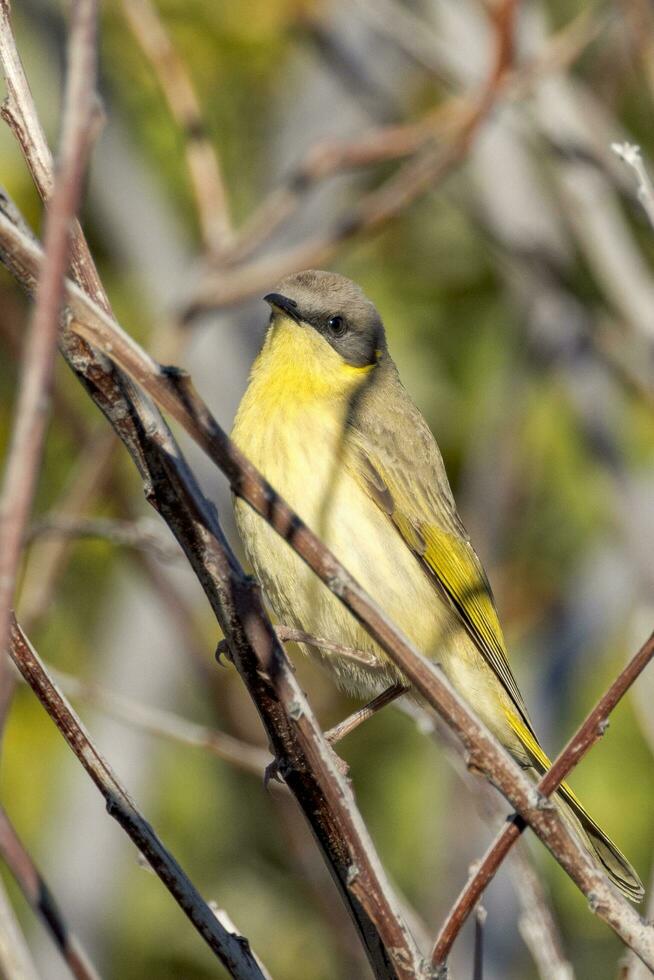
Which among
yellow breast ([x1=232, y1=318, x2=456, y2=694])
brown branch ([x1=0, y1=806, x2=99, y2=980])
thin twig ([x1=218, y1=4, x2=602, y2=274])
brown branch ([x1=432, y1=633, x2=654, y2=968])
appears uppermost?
thin twig ([x1=218, y1=4, x2=602, y2=274])

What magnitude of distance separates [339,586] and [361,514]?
5.88 ft

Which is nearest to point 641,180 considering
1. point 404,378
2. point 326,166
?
point 326,166

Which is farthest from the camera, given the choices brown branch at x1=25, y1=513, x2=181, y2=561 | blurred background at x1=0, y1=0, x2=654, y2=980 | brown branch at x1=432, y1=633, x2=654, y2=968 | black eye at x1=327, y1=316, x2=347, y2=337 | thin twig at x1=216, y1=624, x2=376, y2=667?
blurred background at x1=0, y1=0, x2=654, y2=980

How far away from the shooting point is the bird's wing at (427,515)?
362cm

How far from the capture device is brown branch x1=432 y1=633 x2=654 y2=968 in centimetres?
185

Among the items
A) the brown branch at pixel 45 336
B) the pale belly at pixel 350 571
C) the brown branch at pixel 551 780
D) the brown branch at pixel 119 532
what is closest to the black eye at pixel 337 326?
the pale belly at pixel 350 571

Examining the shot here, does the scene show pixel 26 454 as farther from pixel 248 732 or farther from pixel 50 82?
pixel 50 82

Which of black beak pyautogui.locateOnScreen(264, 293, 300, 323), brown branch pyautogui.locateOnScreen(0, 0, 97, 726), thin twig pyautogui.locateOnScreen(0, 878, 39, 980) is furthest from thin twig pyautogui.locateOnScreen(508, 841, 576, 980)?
black beak pyautogui.locateOnScreen(264, 293, 300, 323)

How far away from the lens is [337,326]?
407 cm

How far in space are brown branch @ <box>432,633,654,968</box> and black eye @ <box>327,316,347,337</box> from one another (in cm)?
227

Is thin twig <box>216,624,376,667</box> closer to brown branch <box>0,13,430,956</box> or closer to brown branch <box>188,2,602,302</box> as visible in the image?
brown branch <box>0,13,430,956</box>

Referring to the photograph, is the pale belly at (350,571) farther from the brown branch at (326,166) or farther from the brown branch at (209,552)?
the brown branch at (209,552)

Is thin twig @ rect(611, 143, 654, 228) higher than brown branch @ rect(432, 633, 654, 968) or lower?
higher

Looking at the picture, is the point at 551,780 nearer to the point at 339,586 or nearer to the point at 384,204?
the point at 339,586
